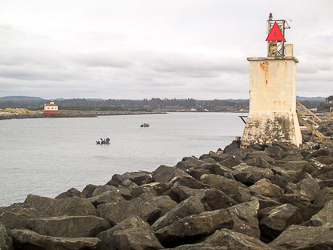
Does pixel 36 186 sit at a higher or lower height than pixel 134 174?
lower

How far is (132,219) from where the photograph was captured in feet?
17.9

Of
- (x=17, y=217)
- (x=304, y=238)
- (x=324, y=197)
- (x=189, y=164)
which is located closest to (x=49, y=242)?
(x=17, y=217)

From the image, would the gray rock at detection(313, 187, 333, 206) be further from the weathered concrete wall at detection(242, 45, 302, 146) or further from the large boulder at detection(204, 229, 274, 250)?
the weathered concrete wall at detection(242, 45, 302, 146)

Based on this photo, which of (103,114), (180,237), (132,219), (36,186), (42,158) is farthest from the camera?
(103,114)

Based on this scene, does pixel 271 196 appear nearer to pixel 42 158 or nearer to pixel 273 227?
pixel 273 227

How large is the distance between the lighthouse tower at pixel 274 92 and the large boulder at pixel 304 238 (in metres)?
10.3

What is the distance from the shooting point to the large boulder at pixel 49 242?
192 inches

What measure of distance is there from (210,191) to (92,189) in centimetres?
392

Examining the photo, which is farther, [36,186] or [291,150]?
[36,186]

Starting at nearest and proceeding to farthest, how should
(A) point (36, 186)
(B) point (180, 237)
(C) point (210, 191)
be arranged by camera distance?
(B) point (180, 237)
(C) point (210, 191)
(A) point (36, 186)

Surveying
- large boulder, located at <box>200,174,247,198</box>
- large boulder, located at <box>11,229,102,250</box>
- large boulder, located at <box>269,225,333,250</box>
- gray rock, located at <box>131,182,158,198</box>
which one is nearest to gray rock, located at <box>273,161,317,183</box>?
large boulder, located at <box>200,174,247,198</box>

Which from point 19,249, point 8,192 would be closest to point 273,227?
point 19,249

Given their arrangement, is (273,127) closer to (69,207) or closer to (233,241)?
(69,207)

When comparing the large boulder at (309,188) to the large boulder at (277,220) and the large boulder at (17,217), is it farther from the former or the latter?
the large boulder at (17,217)
